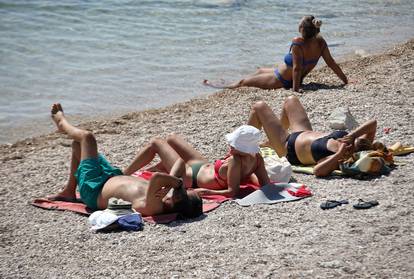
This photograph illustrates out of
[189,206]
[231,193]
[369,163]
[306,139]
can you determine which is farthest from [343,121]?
[189,206]

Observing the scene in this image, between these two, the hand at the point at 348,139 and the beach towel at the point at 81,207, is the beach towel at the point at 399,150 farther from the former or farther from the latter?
the beach towel at the point at 81,207

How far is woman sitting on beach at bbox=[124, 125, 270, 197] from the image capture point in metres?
6.26

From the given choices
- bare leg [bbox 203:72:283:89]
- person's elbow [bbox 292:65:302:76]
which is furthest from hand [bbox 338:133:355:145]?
bare leg [bbox 203:72:283:89]

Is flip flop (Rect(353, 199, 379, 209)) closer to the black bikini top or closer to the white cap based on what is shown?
the white cap

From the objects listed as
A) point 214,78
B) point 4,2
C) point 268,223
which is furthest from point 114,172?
point 4,2

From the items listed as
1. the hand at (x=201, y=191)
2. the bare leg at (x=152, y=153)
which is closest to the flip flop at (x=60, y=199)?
the bare leg at (x=152, y=153)

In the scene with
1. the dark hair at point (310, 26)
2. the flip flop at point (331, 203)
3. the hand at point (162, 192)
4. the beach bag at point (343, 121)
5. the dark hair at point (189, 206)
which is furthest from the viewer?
the dark hair at point (310, 26)

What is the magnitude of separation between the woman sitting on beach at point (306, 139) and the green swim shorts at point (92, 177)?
159 cm

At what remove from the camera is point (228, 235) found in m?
Answer: 5.32

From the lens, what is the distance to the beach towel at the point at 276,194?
601cm

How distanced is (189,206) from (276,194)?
0.77 meters

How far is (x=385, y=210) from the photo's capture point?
543 cm

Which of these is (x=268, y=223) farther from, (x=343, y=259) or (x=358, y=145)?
(x=358, y=145)

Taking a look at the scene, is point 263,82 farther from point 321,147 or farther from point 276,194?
point 276,194
